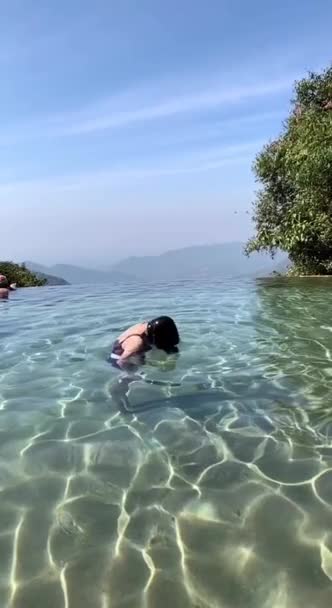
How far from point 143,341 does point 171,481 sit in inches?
145

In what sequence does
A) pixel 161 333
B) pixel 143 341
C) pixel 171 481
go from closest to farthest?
pixel 171 481
pixel 143 341
pixel 161 333

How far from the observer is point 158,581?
9.96ft

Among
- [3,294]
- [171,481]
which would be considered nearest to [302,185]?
[3,294]

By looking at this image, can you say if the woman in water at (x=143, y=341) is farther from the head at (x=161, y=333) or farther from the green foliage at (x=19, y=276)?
the green foliage at (x=19, y=276)

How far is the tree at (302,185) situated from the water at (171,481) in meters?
11.3

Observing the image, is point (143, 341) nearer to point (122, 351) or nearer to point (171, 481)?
point (122, 351)

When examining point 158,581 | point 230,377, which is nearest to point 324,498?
point 158,581

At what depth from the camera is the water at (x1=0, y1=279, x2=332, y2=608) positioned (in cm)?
302

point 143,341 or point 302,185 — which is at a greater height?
point 302,185

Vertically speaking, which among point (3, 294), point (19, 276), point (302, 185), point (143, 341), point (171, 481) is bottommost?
point (171, 481)

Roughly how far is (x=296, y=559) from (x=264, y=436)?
1.78 meters

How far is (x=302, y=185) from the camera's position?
19.2 metres

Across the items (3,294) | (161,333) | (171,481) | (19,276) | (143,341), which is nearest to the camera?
(171,481)

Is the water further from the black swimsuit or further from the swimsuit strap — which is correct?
the swimsuit strap
